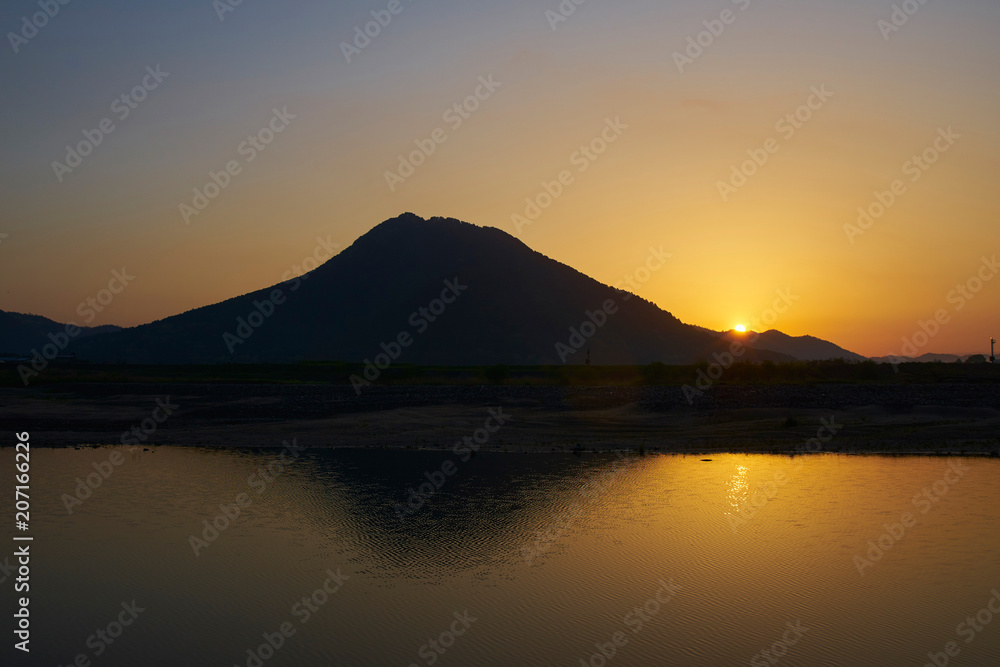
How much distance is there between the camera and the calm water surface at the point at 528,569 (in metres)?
13.1

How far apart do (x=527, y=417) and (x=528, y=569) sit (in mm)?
36764

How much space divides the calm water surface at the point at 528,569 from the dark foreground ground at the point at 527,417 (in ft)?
35.0

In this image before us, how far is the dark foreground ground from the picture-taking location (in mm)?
40375

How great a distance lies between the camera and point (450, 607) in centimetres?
1494

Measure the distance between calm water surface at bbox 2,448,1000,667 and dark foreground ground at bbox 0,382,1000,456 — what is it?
10.7 metres

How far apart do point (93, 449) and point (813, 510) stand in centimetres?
3482

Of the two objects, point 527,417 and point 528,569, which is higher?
point 528,569

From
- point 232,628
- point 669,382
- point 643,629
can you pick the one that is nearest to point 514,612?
point 643,629

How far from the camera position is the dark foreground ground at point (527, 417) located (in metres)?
40.4

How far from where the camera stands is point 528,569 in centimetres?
1748

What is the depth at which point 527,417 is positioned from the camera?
5422cm

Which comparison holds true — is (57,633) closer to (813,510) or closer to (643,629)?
(643,629)

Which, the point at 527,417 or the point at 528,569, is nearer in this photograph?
the point at 528,569

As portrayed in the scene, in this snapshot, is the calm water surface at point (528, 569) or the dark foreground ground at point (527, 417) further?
the dark foreground ground at point (527, 417)
